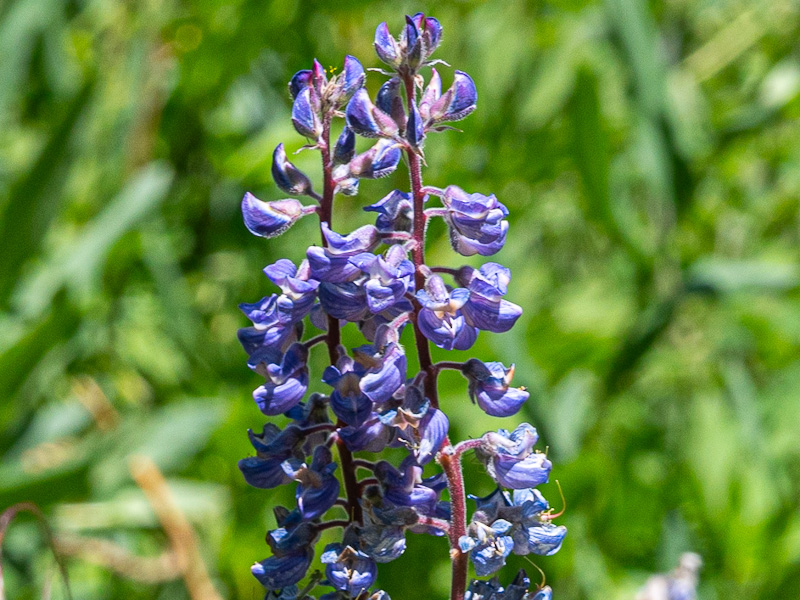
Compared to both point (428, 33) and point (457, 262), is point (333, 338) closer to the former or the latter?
point (428, 33)

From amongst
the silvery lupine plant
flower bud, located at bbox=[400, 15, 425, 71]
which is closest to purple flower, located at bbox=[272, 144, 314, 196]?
the silvery lupine plant

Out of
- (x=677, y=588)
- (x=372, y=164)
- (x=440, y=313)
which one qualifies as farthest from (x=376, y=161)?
(x=677, y=588)

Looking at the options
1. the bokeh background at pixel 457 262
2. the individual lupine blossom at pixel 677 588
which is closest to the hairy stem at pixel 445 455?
the individual lupine blossom at pixel 677 588

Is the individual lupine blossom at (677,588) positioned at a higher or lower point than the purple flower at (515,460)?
lower

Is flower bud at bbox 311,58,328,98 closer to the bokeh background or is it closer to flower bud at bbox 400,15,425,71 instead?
flower bud at bbox 400,15,425,71

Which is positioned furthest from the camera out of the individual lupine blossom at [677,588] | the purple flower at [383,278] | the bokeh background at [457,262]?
the bokeh background at [457,262]

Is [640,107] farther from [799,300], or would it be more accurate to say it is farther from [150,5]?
[150,5]

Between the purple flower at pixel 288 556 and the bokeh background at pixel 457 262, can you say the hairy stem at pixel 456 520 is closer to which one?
the purple flower at pixel 288 556
